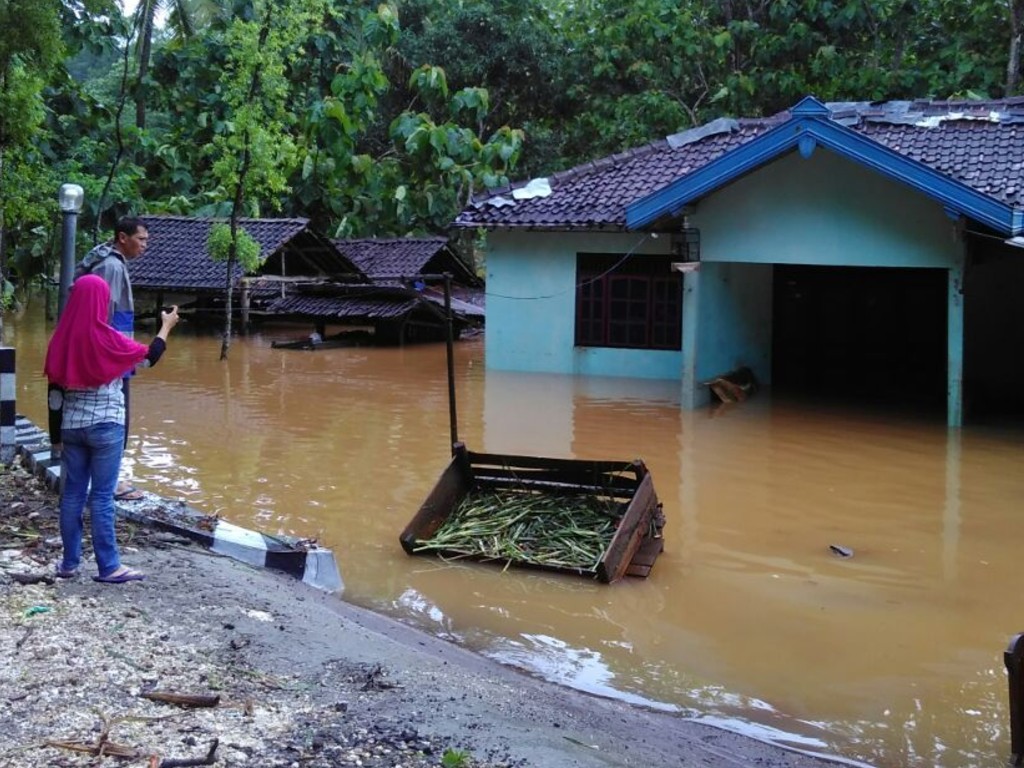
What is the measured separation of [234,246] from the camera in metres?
21.3

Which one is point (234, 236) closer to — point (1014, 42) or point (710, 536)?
point (710, 536)

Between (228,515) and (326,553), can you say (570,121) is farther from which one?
(326,553)

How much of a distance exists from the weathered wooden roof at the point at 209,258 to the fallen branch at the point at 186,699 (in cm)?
1918

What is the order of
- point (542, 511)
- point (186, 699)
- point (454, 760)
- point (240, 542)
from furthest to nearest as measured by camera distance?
point (542, 511) → point (240, 542) → point (186, 699) → point (454, 760)

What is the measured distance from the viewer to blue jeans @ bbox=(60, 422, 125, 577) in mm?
5852

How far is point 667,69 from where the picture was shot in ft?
91.7

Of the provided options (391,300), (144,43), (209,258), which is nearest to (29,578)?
(391,300)

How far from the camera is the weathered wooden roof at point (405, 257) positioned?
963 inches

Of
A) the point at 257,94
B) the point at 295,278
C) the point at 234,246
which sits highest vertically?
the point at 257,94

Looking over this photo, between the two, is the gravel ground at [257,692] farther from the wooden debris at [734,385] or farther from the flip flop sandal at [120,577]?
the wooden debris at [734,385]

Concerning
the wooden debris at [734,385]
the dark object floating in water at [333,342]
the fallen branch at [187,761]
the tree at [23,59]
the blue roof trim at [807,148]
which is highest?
the tree at [23,59]

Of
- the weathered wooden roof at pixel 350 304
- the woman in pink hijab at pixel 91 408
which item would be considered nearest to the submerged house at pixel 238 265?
the weathered wooden roof at pixel 350 304

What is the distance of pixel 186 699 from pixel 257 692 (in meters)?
0.32

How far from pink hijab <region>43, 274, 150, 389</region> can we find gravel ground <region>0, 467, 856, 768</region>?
104 centimetres
